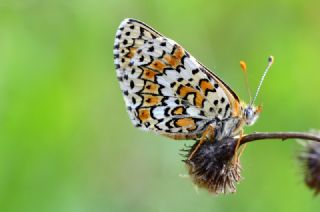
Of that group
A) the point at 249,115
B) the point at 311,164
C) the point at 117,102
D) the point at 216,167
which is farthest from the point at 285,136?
the point at 117,102

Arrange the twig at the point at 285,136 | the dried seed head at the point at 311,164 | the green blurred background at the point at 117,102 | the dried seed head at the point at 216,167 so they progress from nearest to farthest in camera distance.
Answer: the twig at the point at 285,136 → the dried seed head at the point at 216,167 → the dried seed head at the point at 311,164 → the green blurred background at the point at 117,102

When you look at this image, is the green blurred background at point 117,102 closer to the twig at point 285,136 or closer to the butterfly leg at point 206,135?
the butterfly leg at point 206,135

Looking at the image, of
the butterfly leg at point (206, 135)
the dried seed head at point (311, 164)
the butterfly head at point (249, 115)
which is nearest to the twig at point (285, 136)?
the butterfly head at point (249, 115)

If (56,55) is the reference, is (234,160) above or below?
below

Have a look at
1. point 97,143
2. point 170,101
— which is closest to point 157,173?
point 97,143
